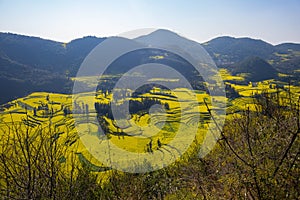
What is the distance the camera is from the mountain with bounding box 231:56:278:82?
84188 millimetres

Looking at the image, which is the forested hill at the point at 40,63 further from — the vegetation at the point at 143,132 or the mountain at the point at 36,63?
the vegetation at the point at 143,132

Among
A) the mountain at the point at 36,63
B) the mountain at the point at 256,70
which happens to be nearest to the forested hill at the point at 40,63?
the mountain at the point at 36,63

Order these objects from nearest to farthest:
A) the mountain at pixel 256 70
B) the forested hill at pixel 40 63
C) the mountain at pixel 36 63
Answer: the mountain at pixel 36 63
the forested hill at pixel 40 63
the mountain at pixel 256 70

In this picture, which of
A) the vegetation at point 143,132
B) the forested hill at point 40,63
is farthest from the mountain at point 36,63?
the vegetation at point 143,132

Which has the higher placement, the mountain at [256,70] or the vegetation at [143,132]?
the mountain at [256,70]

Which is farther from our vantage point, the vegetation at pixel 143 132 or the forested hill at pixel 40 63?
the forested hill at pixel 40 63

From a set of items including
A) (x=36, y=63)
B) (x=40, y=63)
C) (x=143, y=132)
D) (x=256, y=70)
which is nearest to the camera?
(x=143, y=132)

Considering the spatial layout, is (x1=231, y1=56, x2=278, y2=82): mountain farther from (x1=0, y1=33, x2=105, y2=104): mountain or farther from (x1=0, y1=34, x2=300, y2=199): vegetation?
(x1=0, y1=33, x2=105, y2=104): mountain

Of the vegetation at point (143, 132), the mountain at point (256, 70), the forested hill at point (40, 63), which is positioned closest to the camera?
the vegetation at point (143, 132)

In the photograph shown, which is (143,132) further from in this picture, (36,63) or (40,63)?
(36,63)

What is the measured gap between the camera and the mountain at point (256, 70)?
8419 centimetres

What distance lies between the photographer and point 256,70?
301ft

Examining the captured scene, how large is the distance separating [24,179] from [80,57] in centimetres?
11894

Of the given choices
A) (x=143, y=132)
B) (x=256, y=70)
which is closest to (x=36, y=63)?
(x=256, y=70)
